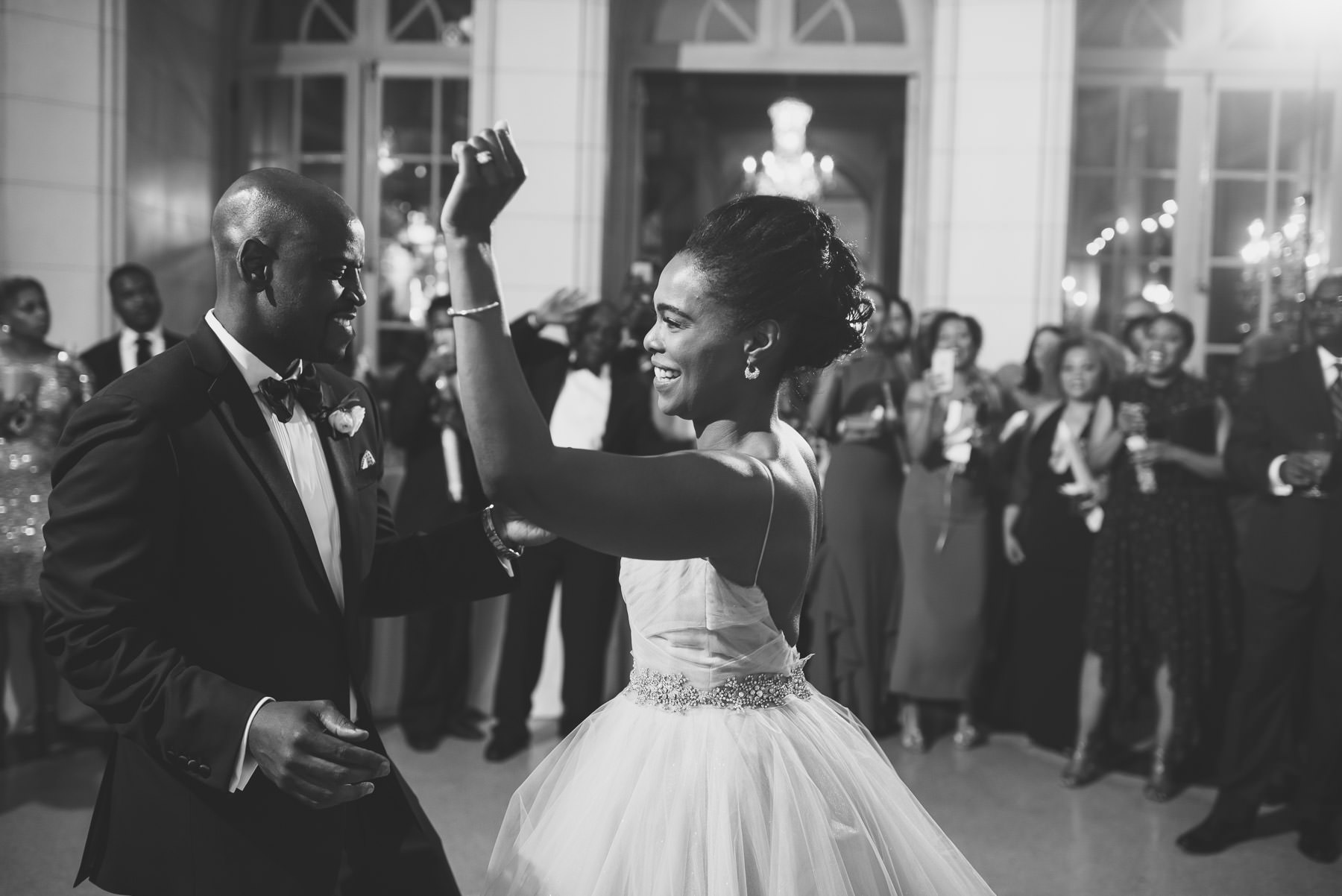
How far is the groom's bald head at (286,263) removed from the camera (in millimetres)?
1886

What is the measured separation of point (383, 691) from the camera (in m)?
5.74

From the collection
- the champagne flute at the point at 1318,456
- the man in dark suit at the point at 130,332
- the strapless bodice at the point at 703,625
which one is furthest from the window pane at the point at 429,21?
the strapless bodice at the point at 703,625

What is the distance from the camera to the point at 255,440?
185 cm

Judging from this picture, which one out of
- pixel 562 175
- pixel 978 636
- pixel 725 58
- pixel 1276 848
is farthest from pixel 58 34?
pixel 1276 848

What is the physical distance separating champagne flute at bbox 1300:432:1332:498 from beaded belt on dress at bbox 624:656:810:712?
3.11 m

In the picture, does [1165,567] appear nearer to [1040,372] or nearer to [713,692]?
[1040,372]

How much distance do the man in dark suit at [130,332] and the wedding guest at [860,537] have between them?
9.86 feet

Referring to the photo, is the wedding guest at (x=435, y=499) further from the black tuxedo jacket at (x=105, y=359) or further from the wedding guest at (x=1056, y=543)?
the wedding guest at (x=1056, y=543)

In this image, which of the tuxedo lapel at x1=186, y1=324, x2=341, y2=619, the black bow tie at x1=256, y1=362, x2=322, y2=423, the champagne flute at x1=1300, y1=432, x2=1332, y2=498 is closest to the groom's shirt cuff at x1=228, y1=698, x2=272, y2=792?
the tuxedo lapel at x1=186, y1=324, x2=341, y2=619

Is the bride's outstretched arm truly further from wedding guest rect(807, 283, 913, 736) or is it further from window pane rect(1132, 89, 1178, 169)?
window pane rect(1132, 89, 1178, 169)

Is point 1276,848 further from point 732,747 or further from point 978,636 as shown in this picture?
point 732,747

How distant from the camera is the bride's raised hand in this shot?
1.36 m

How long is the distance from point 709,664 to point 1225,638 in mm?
3713

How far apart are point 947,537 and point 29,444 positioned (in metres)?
3.80
